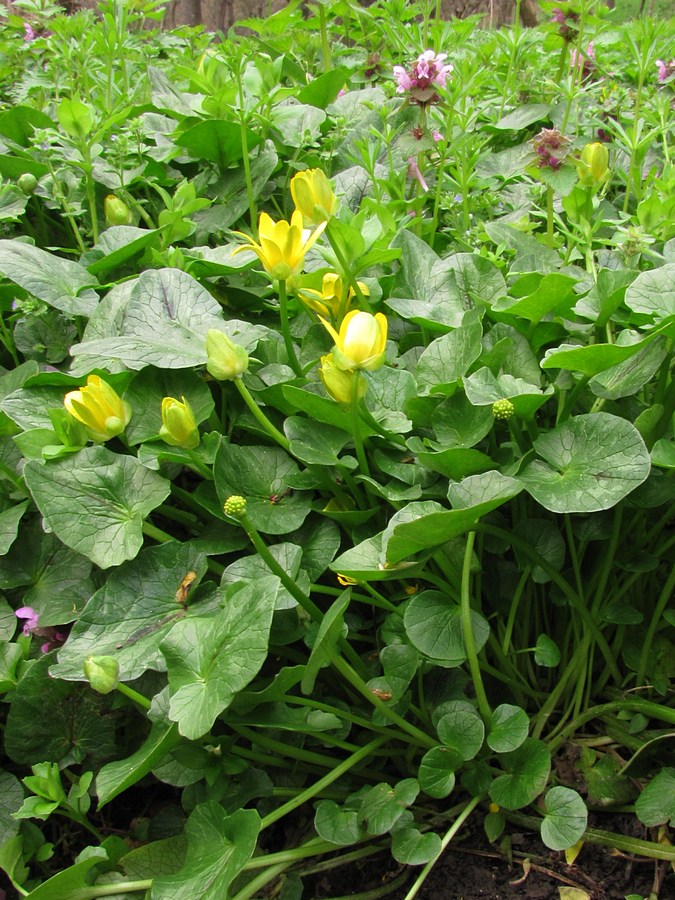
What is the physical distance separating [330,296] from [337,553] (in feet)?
1.08

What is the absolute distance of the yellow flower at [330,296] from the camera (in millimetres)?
1027

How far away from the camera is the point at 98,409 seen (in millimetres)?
908

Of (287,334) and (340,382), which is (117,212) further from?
(340,382)

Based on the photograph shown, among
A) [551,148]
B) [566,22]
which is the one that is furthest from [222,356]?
[566,22]

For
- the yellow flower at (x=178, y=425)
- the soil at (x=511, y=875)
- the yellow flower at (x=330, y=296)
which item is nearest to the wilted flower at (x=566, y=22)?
the yellow flower at (x=330, y=296)

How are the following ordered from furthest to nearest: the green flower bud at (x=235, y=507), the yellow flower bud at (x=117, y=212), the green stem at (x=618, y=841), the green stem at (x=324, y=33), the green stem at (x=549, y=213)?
1. the green stem at (x=324, y=33)
2. the yellow flower bud at (x=117, y=212)
3. the green stem at (x=549, y=213)
4. the green stem at (x=618, y=841)
5. the green flower bud at (x=235, y=507)

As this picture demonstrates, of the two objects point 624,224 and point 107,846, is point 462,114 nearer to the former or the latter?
point 624,224

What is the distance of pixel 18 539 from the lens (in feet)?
3.45

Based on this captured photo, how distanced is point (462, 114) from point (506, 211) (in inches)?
13.1

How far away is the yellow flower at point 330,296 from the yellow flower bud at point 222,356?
19 centimetres

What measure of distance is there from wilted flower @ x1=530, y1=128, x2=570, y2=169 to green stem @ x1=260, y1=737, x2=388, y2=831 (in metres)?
0.77

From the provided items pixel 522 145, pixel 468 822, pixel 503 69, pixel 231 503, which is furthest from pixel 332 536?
pixel 503 69

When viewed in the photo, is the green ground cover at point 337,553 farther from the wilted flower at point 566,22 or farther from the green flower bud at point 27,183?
the wilted flower at point 566,22

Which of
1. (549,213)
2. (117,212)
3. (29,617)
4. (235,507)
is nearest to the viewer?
(235,507)
